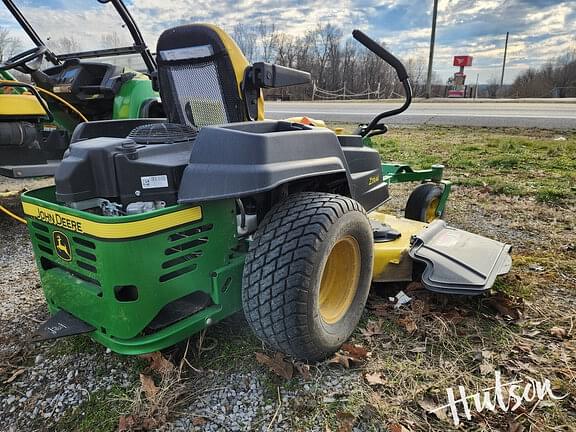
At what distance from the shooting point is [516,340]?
232 cm

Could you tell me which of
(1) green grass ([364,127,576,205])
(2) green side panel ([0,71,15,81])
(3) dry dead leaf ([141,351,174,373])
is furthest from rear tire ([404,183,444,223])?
(2) green side panel ([0,71,15,81])

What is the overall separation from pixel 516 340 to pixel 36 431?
85.6 inches

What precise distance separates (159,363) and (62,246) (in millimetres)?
664

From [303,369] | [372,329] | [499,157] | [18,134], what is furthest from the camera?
[499,157]

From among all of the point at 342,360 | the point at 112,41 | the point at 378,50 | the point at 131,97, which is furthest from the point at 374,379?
the point at 112,41

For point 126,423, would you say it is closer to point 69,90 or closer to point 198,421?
point 198,421

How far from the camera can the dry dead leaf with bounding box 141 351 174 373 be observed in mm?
2083

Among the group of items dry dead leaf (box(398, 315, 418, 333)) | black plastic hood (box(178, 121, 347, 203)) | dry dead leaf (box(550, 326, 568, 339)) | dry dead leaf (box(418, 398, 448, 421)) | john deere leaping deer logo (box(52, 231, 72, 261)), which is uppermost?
black plastic hood (box(178, 121, 347, 203))

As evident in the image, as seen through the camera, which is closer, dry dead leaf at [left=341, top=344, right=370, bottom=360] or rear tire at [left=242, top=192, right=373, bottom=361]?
rear tire at [left=242, top=192, right=373, bottom=361]

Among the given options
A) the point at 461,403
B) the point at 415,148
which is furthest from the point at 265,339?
the point at 415,148

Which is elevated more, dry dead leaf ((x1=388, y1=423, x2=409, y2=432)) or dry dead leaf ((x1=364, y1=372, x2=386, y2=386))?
dry dead leaf ((x1=364, y1=372, x2=386, y2=386))

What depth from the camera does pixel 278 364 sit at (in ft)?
6.93

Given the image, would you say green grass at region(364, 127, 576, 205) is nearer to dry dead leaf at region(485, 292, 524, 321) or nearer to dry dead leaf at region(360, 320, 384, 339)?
dry dead leaf at region(485, 292, 524, 321)

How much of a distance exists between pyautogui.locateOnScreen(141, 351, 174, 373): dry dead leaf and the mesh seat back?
1.20 meters
